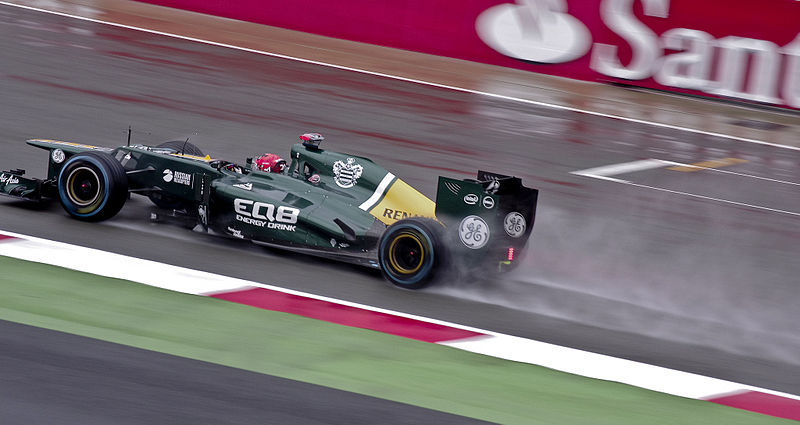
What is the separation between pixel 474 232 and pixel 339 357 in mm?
1928

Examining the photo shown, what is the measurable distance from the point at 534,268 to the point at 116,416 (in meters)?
4.64

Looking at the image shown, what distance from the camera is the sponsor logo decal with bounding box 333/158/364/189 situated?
8461mm

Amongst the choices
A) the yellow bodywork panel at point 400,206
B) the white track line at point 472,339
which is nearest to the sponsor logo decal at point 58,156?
the white track line at point 472,339

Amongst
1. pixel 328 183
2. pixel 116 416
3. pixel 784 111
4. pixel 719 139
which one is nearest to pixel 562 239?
pixel 328 183

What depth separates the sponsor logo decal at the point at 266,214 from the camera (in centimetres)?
802

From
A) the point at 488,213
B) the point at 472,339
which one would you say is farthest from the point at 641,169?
the point at 472,339

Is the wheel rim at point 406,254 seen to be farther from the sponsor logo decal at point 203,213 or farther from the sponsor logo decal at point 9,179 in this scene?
the sponsor logo decal at point 9,179

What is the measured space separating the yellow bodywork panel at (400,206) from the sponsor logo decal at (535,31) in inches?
430

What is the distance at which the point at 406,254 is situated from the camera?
780 centimetres

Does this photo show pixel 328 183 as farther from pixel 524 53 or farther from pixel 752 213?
pixel 524 53

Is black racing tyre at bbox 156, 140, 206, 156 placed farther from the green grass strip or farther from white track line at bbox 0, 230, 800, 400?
the green grass strip

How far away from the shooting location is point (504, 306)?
7773mm

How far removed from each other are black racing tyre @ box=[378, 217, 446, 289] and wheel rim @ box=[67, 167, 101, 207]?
2.45 m

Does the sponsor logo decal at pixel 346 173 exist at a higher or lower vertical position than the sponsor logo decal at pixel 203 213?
higher
